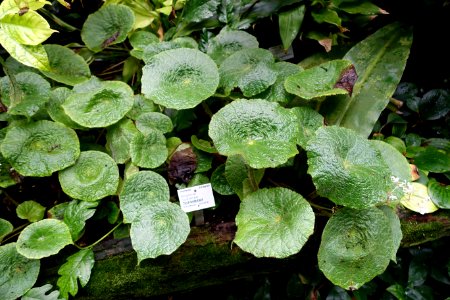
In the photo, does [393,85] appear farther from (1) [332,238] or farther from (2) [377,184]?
(1) [332,238]

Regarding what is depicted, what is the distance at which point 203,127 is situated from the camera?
142cm

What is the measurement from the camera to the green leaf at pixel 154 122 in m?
1.32

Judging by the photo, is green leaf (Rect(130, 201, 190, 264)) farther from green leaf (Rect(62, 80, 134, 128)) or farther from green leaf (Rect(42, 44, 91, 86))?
green leaf (Rect(42, 44, 91, 86))

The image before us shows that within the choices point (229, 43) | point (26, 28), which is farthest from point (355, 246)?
point (26, 28)

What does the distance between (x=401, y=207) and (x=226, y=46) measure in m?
0.85

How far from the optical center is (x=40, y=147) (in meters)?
1.24

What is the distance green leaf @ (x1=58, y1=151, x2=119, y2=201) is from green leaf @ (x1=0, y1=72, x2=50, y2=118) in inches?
8.8

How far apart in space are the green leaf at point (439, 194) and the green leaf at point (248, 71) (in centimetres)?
63

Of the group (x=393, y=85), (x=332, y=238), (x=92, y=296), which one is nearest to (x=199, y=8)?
(x=393, y=85)

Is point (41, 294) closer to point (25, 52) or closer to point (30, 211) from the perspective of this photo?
point (30, 211)

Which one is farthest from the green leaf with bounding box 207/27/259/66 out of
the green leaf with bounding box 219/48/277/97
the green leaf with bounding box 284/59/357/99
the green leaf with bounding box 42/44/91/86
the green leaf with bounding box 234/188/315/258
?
the green leaf with bounding box 234/188/315/258

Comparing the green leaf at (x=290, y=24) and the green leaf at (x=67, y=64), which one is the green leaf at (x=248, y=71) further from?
the green leaf at (x=67, y=64)

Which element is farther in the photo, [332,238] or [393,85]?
[393,85]

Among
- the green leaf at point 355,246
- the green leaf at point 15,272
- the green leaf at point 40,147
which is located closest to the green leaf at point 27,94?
the green leaf at point 40,147
